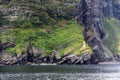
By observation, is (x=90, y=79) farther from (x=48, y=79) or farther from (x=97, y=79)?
(x=48, y=79)

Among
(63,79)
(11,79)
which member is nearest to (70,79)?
(63,79)

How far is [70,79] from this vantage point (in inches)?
6393

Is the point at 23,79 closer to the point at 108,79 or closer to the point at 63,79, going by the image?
the point at 63,79

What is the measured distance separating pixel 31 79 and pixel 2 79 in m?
12.9

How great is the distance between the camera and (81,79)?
164 meters

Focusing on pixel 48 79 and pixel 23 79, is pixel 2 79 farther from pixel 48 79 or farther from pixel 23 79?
pixel 48 79

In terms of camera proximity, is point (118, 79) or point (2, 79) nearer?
point (2, 79)

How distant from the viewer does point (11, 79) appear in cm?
15875

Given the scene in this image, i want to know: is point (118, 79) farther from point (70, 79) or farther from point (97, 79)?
point (70, 79)

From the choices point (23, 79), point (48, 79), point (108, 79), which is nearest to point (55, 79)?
point (48, 79)

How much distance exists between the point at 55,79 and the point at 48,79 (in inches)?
124

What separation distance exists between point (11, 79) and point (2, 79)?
172 inches

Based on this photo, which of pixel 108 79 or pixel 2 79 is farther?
pixel 108 79

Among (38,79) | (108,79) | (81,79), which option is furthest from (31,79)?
(108,79)
